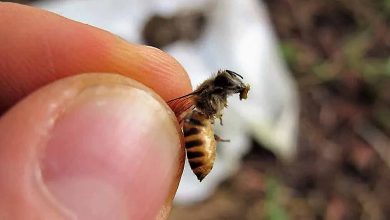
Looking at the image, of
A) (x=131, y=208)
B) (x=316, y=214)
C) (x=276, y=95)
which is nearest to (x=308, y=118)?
(x=276, y=95)

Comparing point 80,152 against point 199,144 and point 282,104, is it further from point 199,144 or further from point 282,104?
point 282,104

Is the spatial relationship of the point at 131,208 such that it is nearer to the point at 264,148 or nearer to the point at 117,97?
the point at 117,97

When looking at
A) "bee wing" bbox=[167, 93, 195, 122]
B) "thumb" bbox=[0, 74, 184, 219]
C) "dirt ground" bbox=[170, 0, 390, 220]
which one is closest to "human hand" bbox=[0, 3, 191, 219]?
"thumb" bbox=[0, 74, 184, 219]

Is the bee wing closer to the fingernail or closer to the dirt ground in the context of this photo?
the fingernail

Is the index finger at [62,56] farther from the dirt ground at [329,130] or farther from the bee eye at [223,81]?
the dirt ground at [329,130]

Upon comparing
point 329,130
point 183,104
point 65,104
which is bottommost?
point 329,130

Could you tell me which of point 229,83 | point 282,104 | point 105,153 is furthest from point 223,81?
point 282,104

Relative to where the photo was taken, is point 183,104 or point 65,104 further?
point 183,104
